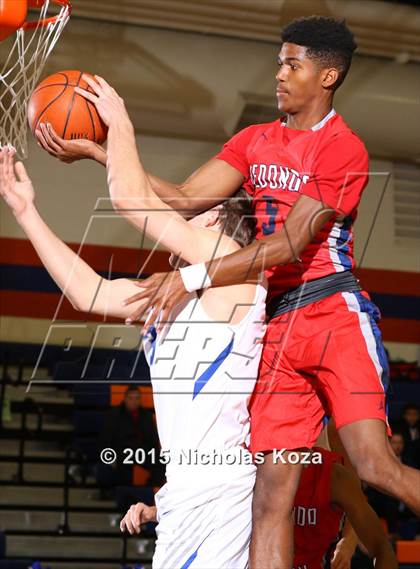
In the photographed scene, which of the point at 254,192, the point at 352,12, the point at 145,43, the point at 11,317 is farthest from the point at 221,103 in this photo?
the point at 254,192

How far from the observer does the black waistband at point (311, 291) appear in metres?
3.48

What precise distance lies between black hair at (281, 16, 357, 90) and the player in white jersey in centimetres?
80

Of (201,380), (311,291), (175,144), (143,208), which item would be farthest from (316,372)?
(175,144)

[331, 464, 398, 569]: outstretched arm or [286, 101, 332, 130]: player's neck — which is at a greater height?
[286, 101, 332, 130]: player's neck

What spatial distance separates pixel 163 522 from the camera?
271 cm

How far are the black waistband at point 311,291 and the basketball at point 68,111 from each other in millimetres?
880

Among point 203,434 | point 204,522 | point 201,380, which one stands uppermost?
point 201,380

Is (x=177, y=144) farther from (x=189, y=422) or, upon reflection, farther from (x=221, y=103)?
(x=189, y=422)

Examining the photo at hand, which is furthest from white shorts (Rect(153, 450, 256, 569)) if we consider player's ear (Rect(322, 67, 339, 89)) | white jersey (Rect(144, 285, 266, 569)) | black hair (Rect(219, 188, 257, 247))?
player's ear (Rect(322, 67, 339, 89))

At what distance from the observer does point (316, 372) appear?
3400 millimetres

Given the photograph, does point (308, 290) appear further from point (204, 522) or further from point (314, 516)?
point (204, 522)

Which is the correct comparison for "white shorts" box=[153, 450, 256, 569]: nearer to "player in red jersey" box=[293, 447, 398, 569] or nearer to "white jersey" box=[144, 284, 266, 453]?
"white jersey" box=[144, 284, 266, 453]

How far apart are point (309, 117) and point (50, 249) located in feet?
4.03

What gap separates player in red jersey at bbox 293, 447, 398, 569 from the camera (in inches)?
146
